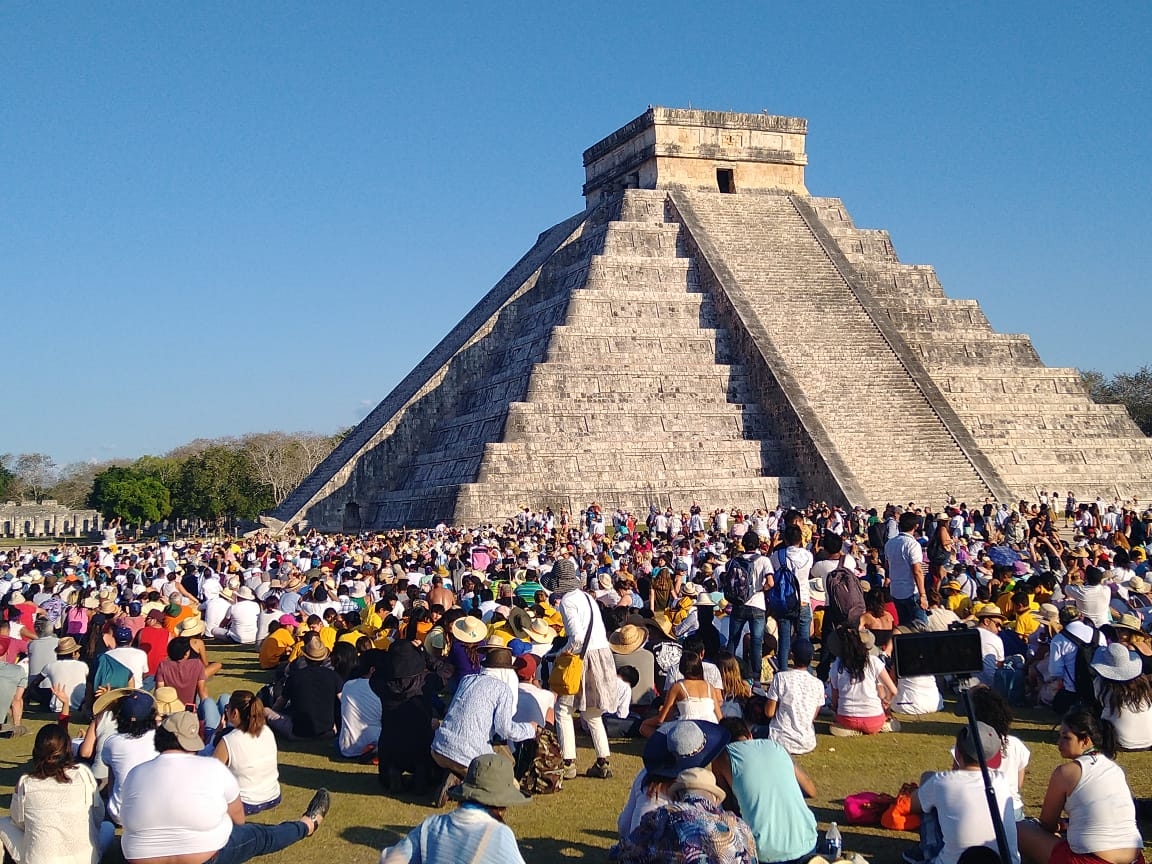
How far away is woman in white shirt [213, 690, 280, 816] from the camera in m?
7.68

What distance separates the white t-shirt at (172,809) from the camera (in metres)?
6.14

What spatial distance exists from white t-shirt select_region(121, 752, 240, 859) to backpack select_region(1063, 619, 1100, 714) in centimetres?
660

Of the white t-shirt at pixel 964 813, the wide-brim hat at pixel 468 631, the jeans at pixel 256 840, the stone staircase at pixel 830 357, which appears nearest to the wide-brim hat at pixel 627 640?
the wide-brim hat at pixel 468 631

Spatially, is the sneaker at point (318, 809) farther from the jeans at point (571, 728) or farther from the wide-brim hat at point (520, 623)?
the wide-brim hat at point (520, 623)

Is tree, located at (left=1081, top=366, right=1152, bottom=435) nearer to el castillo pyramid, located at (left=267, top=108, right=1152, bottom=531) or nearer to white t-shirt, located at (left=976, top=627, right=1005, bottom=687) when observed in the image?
el castillo pyramid, located at (left=267, top=108, right=1152, bottom=531)

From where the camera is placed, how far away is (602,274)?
34188mm

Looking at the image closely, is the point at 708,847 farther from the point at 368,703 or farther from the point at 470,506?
the point at 470,506

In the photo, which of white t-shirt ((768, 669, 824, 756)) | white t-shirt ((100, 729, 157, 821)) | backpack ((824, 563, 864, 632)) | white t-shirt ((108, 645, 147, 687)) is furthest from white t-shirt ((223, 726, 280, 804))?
backpack ((824, 563, 864, 632))

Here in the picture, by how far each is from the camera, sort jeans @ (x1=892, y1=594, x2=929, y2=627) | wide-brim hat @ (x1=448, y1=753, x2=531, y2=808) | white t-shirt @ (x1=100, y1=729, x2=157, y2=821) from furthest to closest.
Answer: jeans @ (x1=892, y1=594, x2=929, y2=627) < white t-shirt @ (x1=100, y1=729, x2=157, y2=821) < wide-brim hat @ (x1=448, y1=753, x2=531, y2=808)

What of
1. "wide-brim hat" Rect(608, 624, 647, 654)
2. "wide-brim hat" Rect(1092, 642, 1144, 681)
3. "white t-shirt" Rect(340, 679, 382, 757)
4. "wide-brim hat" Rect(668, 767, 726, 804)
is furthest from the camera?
"wide-brim hat" Rect(608, 624, 647, 654)

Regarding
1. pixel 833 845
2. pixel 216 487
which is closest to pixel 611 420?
pixel 833 845

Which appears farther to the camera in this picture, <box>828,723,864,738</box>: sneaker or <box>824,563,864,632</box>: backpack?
<box>824,563,864,632</box>: backpack

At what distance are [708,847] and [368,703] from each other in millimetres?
4987

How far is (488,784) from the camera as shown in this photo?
5273 mm
